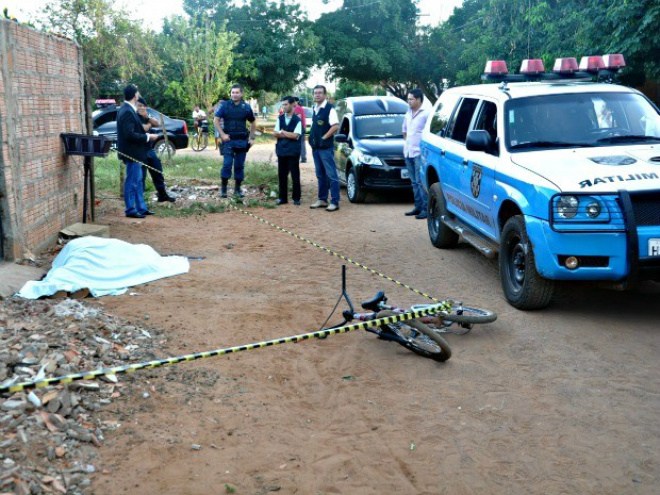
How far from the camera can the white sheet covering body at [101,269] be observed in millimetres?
7516

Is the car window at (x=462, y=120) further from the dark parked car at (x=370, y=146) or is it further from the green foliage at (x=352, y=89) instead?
the green foliage at (x=352, y=89)

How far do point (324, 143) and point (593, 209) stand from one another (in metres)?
7.29

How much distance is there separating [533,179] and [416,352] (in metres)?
1.87

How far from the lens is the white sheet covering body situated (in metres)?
7.52

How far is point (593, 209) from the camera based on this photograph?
630cm

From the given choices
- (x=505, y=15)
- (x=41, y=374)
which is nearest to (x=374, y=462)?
(x=41, y=374)

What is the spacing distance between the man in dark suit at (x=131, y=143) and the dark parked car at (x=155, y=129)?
9396 mm

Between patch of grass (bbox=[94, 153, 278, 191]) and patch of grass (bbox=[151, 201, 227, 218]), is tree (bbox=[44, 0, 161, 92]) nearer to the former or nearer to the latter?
patch of grass (bbox=[94, 153, 278, 191])

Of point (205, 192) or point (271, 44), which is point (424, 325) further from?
point (271, 44)

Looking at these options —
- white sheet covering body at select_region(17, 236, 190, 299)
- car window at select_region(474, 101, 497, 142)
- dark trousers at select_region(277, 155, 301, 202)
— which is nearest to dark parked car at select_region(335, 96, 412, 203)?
dark trousers at select_region(277, 155, 301, 202)

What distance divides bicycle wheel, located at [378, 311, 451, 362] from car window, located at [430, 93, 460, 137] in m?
3.99

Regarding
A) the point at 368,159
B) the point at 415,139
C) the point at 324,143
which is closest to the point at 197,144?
the point at 368,159

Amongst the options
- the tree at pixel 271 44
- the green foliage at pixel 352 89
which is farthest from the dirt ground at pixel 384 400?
the green foliage at pixel 352 89

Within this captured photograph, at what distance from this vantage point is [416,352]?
602 centimetres
